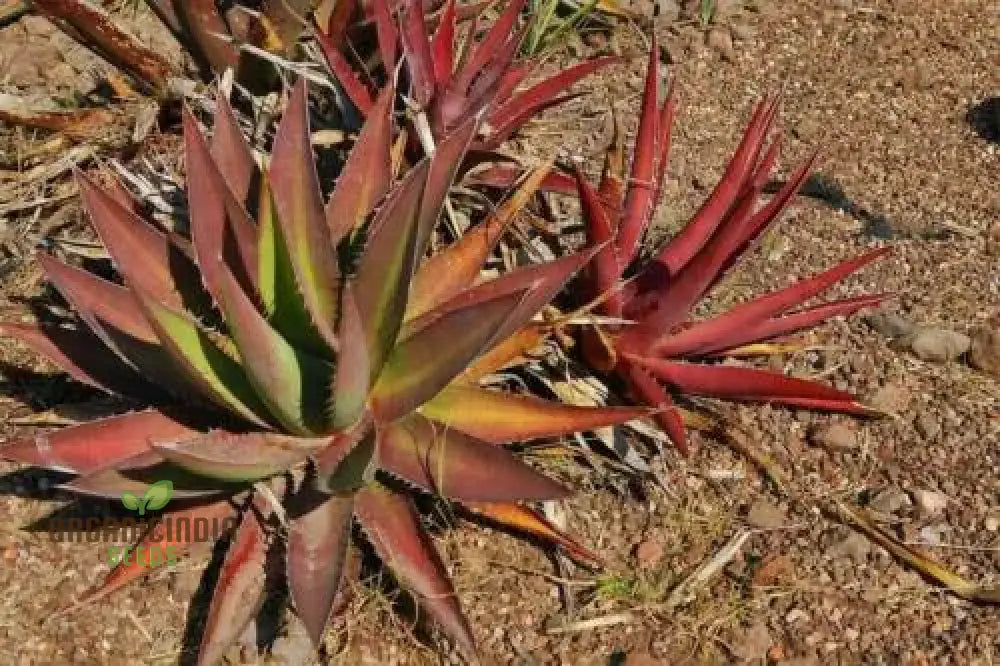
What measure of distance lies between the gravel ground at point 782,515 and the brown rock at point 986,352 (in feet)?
0.07

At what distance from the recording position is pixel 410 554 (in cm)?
193

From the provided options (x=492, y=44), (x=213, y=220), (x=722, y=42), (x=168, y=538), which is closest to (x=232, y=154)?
(x=213, y=220)

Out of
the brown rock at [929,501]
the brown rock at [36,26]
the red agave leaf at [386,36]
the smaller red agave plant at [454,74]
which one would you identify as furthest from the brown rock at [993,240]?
the brown rock at [36,26]

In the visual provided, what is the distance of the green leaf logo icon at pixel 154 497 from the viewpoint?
1.90 m

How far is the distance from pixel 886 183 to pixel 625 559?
4.34 feet

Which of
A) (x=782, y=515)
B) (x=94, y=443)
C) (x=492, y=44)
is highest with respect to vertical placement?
(x=492, y=44)

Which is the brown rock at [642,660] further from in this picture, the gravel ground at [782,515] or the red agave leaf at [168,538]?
the red agave leaf at [168,538]

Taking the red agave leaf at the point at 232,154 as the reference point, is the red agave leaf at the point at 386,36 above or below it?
above

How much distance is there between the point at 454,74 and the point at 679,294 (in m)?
0.69

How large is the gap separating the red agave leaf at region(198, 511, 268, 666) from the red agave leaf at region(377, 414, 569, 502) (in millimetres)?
248

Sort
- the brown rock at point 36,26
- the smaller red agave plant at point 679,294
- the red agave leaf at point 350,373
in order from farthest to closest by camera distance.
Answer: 1. the brown rock at point 36,26
2. the smaller red agave plant at point 679,294
3. the red agave leaf at point 350,373

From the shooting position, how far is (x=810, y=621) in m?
2.15

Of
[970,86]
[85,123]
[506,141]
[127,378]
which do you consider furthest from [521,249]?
[970,86]

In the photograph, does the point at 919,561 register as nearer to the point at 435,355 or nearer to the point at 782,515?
the point at 782,515
